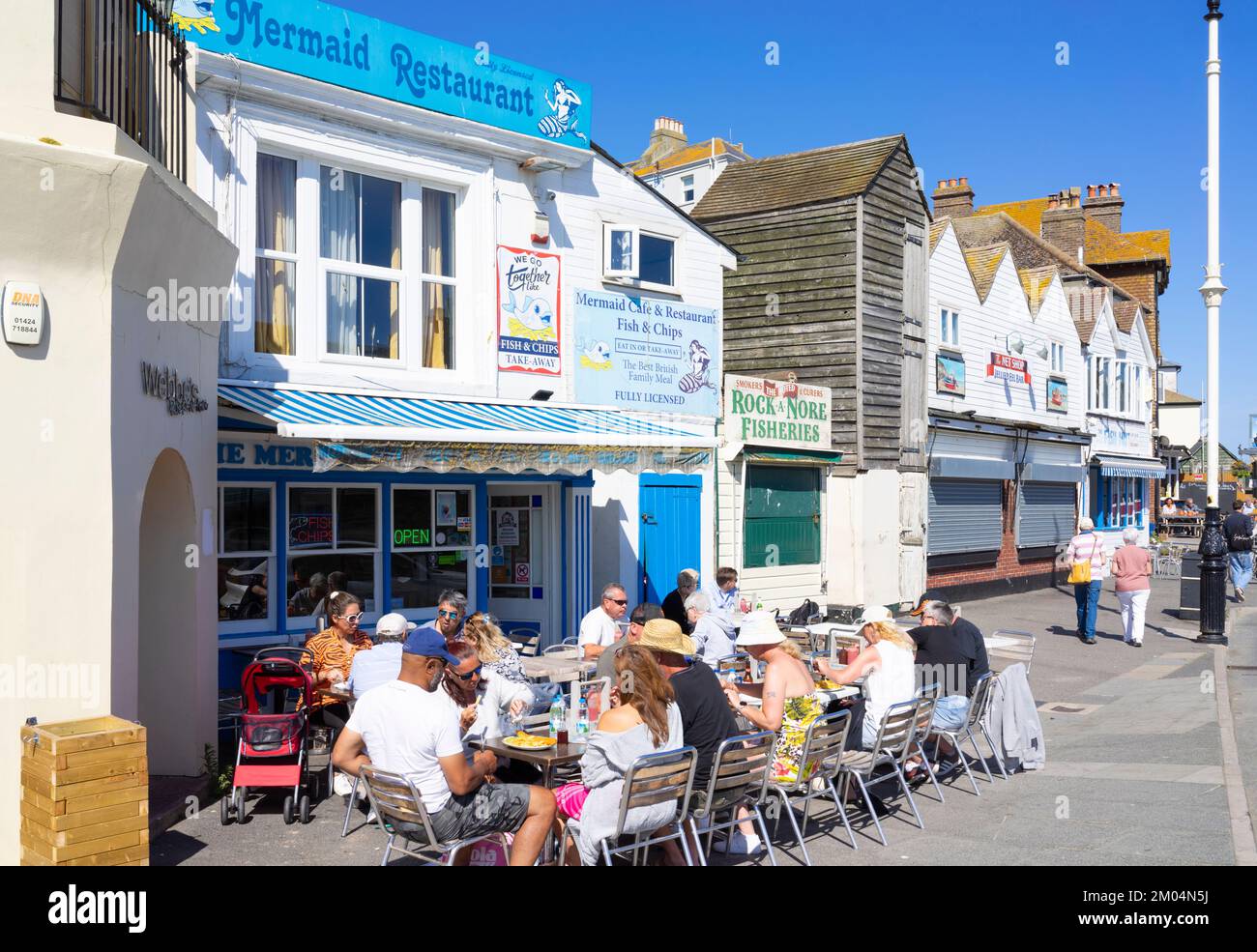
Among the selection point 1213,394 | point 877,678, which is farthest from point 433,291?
point 1213,394

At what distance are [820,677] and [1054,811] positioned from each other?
6.30ft

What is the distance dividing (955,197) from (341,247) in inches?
935

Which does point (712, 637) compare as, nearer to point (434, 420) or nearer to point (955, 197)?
point (434, 420)

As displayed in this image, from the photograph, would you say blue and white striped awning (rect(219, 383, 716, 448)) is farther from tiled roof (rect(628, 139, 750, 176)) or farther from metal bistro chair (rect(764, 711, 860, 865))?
tiled roof (rect(628, 139, 750, 176))

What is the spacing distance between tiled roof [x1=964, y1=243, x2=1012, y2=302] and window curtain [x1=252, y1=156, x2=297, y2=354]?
49.5ft

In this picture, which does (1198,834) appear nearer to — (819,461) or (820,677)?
(820,677)

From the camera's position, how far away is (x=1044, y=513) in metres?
25.4

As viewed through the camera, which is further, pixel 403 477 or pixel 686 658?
pixel 403 477

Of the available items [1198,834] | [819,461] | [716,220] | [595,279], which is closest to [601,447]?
[595,279]

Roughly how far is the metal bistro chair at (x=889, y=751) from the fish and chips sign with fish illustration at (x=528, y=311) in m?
5.92

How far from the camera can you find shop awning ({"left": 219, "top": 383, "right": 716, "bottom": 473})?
819cm

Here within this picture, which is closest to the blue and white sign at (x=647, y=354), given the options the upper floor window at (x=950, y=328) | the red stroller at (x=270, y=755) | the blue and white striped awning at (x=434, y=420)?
the blue and white striped awning at (x=434, y=420)

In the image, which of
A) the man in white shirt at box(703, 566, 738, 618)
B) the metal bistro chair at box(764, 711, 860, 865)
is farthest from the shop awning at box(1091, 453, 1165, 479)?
the metal bistro chair at box(764, 711, 860, 865)
